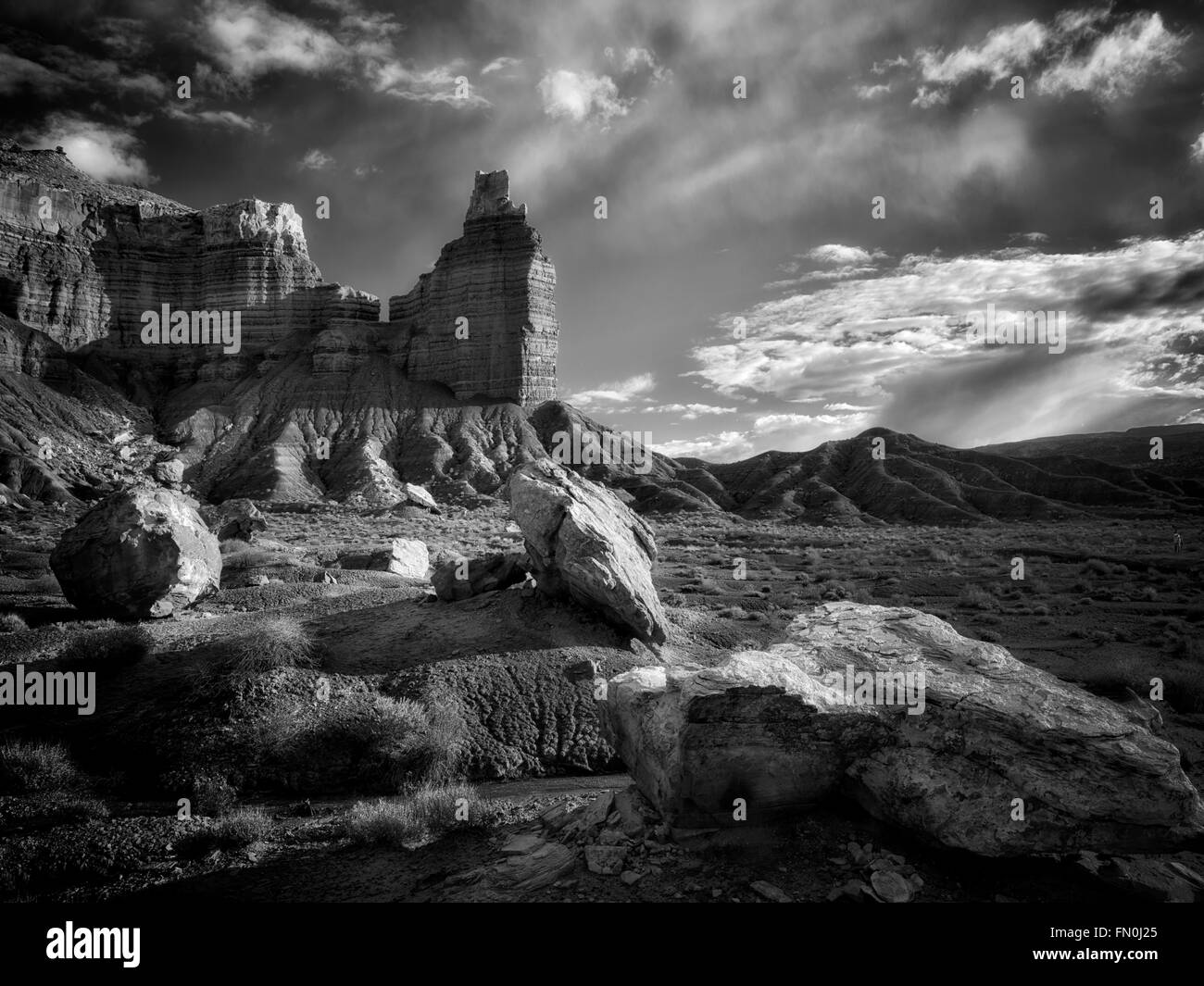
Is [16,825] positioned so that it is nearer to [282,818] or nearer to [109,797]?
[109,797]

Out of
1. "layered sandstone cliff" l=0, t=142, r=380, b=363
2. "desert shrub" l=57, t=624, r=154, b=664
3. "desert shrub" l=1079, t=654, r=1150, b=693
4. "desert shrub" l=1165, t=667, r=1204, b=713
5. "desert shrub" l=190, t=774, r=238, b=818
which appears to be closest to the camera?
"desert shrub" l=190, t=774, r=238, b=818

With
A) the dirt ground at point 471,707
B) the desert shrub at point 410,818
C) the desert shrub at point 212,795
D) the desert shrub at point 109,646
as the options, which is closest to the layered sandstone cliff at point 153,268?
the dirt ground at point 471,707

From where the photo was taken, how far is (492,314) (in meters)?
85.2

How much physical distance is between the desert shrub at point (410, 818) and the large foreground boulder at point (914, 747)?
2.12 m

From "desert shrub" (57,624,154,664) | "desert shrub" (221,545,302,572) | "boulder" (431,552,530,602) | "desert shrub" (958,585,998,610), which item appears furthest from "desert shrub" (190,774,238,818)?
"desert shrub" (958,585,998,610)

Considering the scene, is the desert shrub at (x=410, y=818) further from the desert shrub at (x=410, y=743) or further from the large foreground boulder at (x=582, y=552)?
the large foreground boulder at (x=582, y=552)

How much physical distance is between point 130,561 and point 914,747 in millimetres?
15150

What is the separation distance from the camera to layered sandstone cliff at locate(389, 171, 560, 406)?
84250 mm

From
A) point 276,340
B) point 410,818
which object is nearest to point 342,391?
point 276,340

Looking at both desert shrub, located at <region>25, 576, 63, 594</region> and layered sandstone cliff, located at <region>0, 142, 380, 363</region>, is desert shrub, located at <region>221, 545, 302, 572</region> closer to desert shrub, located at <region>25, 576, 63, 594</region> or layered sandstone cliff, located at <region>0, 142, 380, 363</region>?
desert shrub, located at <region>25, 576, 63, 594</region>

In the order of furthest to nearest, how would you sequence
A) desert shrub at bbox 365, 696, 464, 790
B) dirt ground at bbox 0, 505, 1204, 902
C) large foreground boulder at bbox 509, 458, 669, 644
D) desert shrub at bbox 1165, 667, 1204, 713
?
large foreground boulder at bbox 509, 458, 669, 644 → desert shrub at bbox 1165, 667, 1204, 713 → desert shrub at bbox 365, 696, 464, 790 → dirt ground at bbox 0, 505, 1204, 902

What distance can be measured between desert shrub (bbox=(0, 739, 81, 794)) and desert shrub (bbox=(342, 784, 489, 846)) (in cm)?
444

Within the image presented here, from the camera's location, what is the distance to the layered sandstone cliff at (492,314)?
8425 cm
